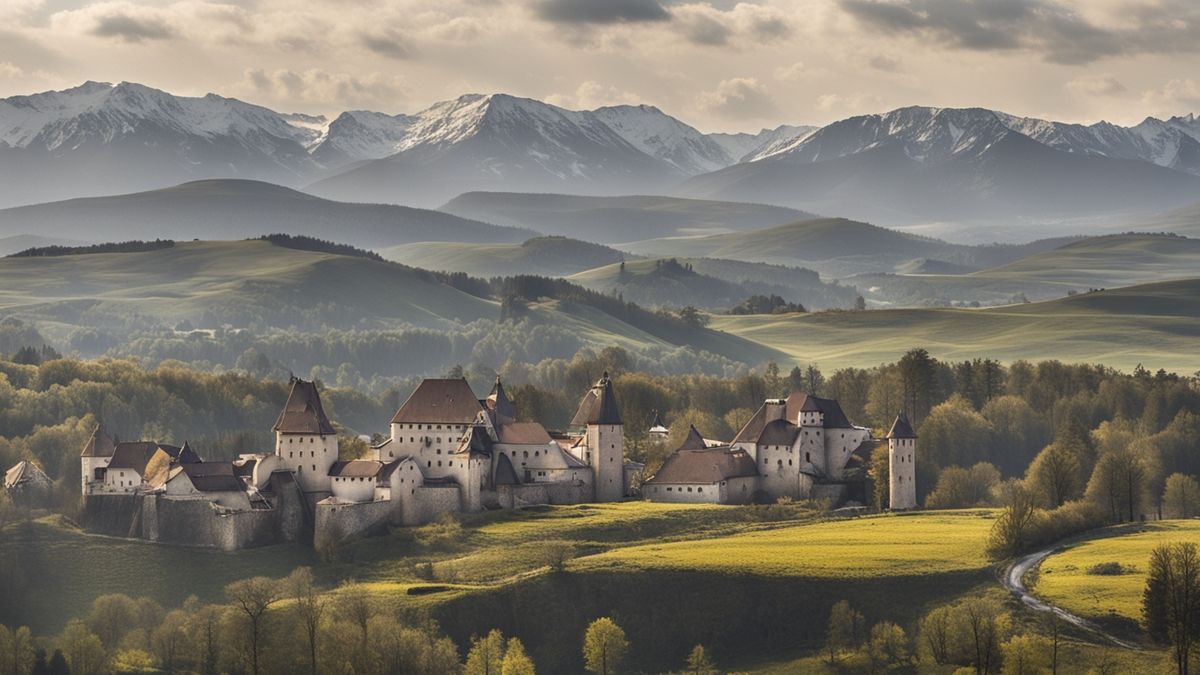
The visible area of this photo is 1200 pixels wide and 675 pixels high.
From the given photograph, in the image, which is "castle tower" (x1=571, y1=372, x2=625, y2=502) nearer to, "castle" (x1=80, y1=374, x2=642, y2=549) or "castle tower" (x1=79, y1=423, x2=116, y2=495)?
"castle" (x1=80, y1=374, x2=642, y2=549)

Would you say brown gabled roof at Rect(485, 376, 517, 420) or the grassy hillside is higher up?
brown gabled roof at Rect(485, 376, 517, 420)

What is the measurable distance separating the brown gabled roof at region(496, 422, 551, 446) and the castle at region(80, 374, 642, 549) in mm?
82

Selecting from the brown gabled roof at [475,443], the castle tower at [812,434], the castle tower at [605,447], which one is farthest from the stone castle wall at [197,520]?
the castle tower at [812,434]

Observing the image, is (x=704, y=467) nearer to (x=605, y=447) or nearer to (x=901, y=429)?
(x=605, y=447)

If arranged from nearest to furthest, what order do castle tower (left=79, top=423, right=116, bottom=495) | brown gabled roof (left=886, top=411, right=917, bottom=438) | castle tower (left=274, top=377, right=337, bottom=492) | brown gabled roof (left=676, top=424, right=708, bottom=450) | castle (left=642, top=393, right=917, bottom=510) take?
castle tower (left=274, top=377, right=337, bottom=492) < castle tower (left=79, top=423, right=116, bottom=495) < brown gabled roof (left=886, top=411, right=917, bottom=438) < castle (left=642, top=393, right=917, bottom=510) < brown gabled roof (left=676, top=424, right=708, bottom=450)

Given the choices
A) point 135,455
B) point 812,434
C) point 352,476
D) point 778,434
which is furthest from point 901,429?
point 135,455

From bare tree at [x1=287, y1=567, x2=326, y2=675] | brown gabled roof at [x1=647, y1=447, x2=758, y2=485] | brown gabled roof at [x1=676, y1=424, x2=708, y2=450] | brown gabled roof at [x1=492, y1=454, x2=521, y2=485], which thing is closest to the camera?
bare tree at [x1=287, y1=567, x2=326, y2=675]

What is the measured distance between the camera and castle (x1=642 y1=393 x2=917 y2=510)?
480ft

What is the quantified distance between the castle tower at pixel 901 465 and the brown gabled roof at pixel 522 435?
1117 inches

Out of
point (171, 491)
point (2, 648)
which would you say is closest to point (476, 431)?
point (171, 491)

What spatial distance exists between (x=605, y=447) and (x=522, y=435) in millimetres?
7322

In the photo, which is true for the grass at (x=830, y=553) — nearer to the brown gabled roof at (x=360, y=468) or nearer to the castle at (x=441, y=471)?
the castle at (x=441, y=471)

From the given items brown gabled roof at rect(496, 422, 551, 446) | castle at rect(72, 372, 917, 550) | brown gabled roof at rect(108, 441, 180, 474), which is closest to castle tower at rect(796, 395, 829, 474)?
castle at rect(72, 372, 917, 550)

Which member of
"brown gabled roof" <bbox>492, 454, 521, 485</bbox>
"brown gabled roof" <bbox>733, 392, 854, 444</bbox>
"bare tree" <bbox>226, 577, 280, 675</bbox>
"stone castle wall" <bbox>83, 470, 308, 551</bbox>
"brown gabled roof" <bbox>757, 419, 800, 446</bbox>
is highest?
"brown gabled roof" <bbox>733, 392, 854, 444</bbox>
